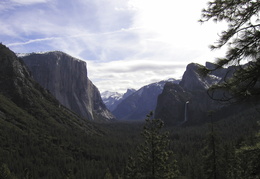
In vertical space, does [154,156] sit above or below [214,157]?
above

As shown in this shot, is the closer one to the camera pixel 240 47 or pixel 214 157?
pixel 240 47

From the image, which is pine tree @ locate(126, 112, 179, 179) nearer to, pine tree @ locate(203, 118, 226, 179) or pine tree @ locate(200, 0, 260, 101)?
pine tree @ locate(203, 118, 226, 179)

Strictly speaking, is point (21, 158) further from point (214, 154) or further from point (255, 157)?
point (255, 157)

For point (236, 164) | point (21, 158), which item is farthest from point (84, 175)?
point (236, 164)

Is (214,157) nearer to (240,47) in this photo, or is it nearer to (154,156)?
(154,156)

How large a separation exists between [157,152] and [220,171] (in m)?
13.0

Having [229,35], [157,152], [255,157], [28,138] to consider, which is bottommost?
[28,138]

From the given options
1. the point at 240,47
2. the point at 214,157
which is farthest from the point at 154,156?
the point at 240,47

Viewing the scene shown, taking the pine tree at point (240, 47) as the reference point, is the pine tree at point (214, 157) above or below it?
below

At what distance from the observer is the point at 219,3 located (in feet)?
32.4

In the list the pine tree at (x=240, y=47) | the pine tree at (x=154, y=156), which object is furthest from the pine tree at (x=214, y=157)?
the pine tree at (x=240, y=47)

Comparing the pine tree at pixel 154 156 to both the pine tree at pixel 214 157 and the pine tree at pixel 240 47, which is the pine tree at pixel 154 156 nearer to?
the pine tree at pixel 214 157

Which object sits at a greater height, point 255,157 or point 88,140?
point 255,157

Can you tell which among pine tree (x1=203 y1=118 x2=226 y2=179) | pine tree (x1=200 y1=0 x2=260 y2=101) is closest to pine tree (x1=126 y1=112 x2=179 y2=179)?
pine tree (x1=203 y1=118 x2=226 y2=179)
